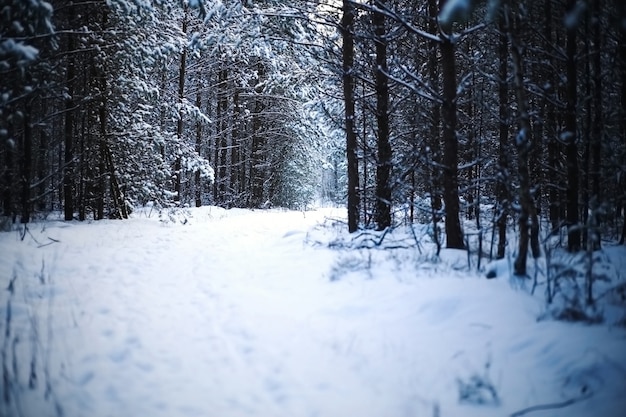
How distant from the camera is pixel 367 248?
6.38m

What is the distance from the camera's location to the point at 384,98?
8.04m

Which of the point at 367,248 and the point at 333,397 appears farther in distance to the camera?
the point at 367,248

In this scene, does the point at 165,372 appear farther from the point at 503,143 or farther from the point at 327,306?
the point at 503,143

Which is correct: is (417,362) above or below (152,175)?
below

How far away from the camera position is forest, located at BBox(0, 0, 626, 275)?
548 cm

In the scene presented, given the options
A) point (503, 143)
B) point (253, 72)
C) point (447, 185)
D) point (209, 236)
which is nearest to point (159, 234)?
point (209, 236)

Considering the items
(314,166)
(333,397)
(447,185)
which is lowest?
(333,397)

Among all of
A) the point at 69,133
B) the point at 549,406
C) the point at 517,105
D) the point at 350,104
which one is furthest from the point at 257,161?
the point at 549,406

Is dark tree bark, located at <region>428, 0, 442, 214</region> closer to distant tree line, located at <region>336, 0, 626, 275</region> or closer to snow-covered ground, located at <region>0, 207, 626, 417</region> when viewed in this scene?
distant tree line, located at <region>336, 0, 626, 275</region>

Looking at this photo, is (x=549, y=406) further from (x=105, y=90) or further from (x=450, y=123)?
(x=105, y=90)

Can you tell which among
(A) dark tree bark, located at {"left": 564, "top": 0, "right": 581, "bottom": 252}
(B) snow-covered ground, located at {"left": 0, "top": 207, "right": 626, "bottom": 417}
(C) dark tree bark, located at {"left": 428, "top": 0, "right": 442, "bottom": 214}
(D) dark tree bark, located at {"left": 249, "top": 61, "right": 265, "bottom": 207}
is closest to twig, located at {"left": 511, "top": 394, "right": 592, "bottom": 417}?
(B) snow-covered ground, located at {"left": 0, "top": 207, "right": 626, "bottom": 417}

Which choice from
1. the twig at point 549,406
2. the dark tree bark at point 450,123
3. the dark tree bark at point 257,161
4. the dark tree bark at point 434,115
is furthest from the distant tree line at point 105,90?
the twig at point 549,406

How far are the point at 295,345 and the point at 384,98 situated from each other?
644 cm

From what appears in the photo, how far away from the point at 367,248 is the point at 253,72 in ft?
46.7
